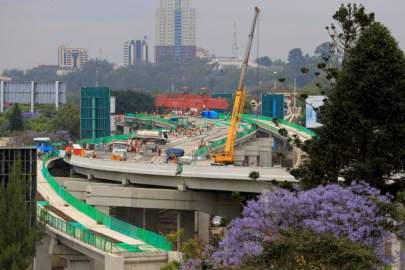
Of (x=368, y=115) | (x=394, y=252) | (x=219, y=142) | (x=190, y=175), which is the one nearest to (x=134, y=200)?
(x=190, y=175)

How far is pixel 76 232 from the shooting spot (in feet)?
137

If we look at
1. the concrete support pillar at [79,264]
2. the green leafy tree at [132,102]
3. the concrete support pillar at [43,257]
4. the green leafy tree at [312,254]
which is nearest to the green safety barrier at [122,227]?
the concrete support pillar at [79,264]

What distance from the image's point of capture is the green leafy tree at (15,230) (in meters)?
37.8

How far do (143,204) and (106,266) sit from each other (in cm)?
Answer: 2485

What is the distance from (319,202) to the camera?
29.4 m

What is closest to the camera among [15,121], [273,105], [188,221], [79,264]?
[79,264]

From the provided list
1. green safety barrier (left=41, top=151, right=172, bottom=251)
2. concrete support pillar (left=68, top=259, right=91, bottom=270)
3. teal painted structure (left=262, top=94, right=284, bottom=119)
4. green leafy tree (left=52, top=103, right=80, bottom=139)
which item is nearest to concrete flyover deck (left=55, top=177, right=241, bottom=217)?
green safety barrier (left=41, top=151, right=172, bottom=251)

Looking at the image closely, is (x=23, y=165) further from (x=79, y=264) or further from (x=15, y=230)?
(x=15, y=230)

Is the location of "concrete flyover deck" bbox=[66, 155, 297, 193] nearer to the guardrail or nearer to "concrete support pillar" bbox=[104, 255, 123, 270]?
the guardrail

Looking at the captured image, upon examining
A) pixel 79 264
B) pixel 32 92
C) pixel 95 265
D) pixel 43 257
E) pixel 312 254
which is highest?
pixel 32 92

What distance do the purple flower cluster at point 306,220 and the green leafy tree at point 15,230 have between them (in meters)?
10.2

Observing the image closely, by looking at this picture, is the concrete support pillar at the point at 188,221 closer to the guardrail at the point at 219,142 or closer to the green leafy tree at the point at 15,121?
the guardrail at the point at 219,142

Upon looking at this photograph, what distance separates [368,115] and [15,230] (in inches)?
478

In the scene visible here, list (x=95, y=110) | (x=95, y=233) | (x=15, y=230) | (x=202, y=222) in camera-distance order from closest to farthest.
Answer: (x=15, y=230) → (x=95, y=233) → (x=202, y=222) → (x=95, y=110)
